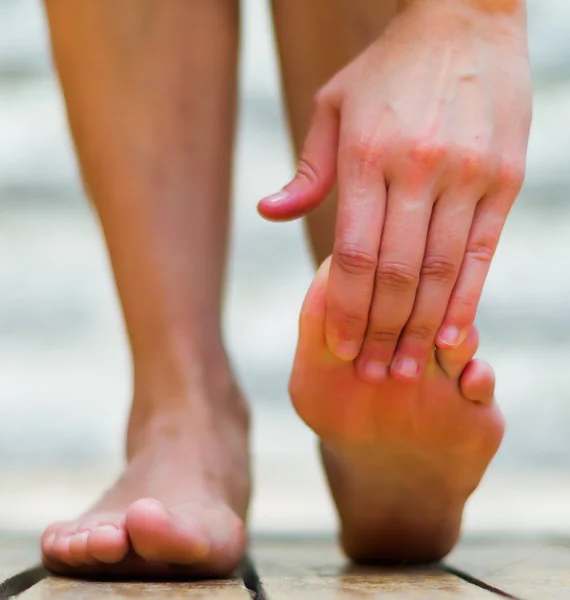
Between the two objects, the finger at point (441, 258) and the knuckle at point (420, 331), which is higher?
the finger at point (441, 258)

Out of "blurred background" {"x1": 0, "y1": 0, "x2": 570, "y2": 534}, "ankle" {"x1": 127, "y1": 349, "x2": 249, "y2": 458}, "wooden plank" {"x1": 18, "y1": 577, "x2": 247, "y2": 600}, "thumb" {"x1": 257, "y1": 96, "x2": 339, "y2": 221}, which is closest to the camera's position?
"wooden plank" {"x1": 18, "y1": 577, "x2": 247, "y2": 600}

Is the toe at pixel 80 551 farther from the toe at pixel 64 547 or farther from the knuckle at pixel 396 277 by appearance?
the knuckle at pixel 396 277

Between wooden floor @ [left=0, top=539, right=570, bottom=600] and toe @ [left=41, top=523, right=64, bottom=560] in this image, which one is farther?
toe @ [left=41, top=523, right=64, bottom=560]

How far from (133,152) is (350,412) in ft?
1.12

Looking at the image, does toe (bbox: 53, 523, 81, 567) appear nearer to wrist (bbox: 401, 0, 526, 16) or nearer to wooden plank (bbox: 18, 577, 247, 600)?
wooden plank (bbox: 18, 577, 247, 600)

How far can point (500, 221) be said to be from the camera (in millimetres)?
692

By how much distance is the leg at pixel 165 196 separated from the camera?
870 millimetres

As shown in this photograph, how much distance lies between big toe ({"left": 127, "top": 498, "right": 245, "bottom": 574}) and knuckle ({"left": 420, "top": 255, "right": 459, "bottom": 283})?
0.80 ft

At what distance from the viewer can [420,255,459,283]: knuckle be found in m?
0.67

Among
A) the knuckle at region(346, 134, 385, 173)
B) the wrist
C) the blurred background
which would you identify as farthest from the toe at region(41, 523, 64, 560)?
the blurred background

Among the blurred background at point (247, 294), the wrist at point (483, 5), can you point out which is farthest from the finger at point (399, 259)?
the blurred background at point (247, 294)

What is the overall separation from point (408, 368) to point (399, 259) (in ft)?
0.28

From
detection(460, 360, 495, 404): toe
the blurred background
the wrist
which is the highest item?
the wrist

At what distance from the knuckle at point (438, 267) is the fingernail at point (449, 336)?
4cm
